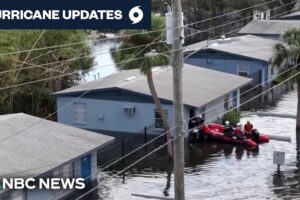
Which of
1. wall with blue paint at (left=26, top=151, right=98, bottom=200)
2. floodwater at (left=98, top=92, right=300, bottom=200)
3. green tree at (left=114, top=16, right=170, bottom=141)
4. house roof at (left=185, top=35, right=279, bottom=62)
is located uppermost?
green tree at (left=114, top=16, right=170, bottom=141)

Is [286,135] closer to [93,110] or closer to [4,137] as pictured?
[93,110]

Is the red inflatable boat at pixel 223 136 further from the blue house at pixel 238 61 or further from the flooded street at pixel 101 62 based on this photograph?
the blue house at pixel 238 61

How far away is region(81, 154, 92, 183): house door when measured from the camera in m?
27.4

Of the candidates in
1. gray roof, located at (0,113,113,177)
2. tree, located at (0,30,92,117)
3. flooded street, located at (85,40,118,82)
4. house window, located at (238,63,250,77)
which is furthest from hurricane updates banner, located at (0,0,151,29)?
house window, located at (238,63,250,77)

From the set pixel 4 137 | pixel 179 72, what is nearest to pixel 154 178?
pixel 4 137

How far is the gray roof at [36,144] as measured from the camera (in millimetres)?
22812

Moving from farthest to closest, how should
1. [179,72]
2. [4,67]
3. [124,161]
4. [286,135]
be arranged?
[4,67] < [286,135] < [124,161] < [179,72]

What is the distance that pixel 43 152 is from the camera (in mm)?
24547

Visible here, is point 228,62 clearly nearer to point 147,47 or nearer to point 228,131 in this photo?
point 228,131

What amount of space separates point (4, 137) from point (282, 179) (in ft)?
37.0

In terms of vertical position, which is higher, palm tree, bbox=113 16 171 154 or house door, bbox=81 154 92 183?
palm tree, bbox=113 16 171 154

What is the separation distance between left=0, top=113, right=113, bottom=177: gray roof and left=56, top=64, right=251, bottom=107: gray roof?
8360mm

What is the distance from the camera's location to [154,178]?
2806 cm

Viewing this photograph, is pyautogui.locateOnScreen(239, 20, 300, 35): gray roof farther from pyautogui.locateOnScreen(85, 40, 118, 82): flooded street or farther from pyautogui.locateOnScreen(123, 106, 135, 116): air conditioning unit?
pyautogui.locateOnScreen(123, 106, 135, 116): air conditioning unit
